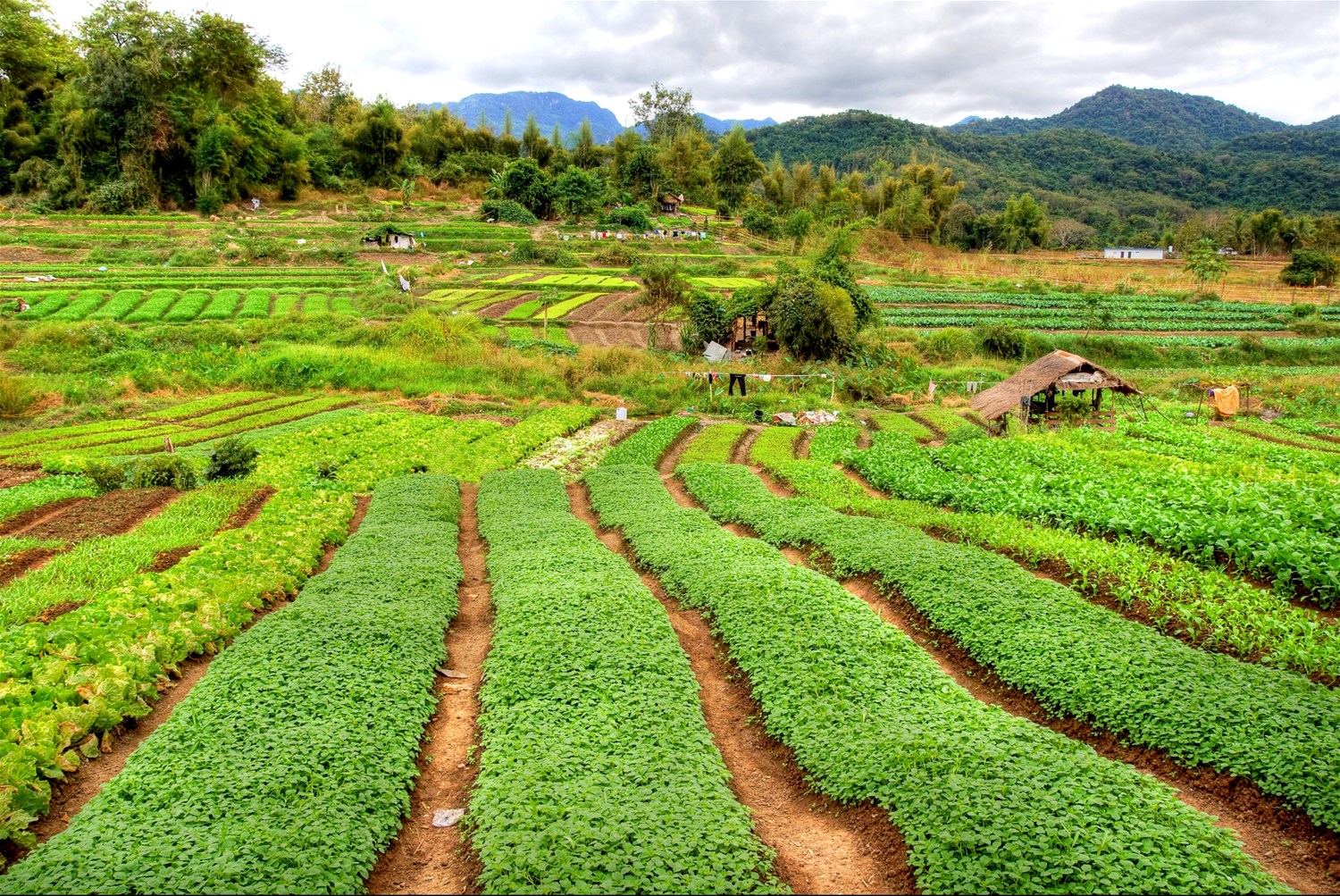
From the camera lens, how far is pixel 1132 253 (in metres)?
101

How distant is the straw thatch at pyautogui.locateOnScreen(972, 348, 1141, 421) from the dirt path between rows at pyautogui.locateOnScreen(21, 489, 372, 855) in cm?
2842

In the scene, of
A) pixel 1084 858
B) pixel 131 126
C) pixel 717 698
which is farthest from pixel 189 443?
pixel 131 126

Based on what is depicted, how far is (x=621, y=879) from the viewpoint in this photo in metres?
6.70

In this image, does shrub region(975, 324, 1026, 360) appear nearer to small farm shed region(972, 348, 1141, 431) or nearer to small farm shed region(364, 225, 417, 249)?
small farm shed region(972, 348, 1141, 431)

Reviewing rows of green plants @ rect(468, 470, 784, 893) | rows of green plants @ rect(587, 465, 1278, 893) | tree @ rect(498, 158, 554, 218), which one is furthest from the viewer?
tree @ rect(498, 158, 554, 218)

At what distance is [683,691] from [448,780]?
3309 mm

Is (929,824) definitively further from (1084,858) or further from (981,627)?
(981,627)

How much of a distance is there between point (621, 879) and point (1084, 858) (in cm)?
416

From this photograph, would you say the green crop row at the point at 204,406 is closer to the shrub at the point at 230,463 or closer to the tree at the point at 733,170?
the shrub at the point at 230,463

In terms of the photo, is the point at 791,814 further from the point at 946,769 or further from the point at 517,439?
the point at 517,439

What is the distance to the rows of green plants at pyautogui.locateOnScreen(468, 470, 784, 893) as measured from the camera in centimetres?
690

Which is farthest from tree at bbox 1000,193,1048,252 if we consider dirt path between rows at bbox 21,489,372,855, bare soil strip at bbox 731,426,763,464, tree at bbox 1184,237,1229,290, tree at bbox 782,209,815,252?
dirt path between rows at bbox 21,489,372,855

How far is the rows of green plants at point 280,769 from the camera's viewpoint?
22.1 ft

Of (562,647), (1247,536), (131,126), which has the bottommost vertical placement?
(562,647)
